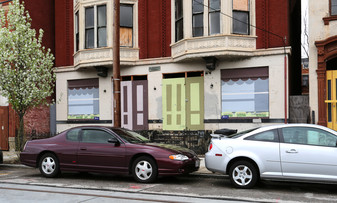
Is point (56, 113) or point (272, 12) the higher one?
point (272, 12)

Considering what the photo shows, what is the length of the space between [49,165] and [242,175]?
5410 mm

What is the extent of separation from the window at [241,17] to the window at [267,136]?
28.5ft

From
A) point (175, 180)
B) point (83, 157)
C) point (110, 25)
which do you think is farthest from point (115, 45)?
point (110, 25)

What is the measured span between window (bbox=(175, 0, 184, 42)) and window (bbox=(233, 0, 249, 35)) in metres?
2.51

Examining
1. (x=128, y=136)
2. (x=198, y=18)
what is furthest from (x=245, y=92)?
(x=128, y=136)

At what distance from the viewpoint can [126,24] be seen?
1928cm

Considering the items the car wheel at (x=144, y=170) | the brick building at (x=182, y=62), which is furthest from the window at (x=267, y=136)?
the brick building at (x=182, y=62)

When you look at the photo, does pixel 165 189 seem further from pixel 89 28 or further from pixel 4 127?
pixel 4 127

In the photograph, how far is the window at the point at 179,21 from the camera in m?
17.7

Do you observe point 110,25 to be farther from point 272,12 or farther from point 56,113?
point 272,12

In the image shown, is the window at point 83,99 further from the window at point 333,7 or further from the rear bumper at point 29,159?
the window at point 333,7

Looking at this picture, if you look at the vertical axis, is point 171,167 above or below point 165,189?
above

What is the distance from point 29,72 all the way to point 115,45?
14.9 feet

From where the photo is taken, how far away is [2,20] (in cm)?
1498
